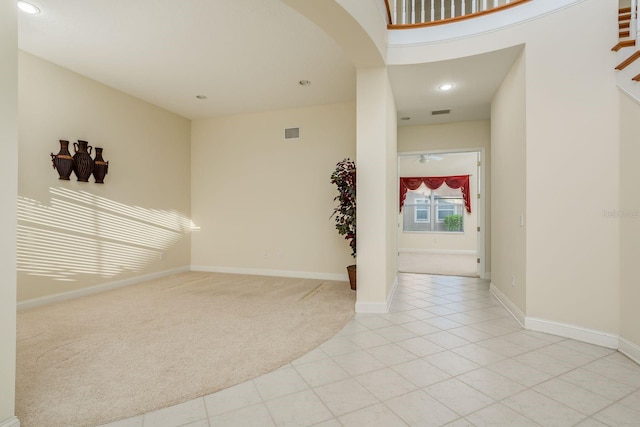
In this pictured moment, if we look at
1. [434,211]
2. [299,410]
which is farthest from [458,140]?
[299,410]

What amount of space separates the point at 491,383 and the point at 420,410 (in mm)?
626

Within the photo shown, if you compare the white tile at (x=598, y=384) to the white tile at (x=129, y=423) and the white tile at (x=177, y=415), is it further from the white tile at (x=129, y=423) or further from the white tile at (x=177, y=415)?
the white tile at (x=129, y=423)

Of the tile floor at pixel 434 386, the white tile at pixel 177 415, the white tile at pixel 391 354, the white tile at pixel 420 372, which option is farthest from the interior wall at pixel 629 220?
the white tile at pixel 177 415

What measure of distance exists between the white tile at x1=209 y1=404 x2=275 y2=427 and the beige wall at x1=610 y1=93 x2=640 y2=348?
109 inches

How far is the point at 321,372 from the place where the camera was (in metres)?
2.27

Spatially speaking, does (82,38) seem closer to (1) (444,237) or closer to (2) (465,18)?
(2) (465,18)

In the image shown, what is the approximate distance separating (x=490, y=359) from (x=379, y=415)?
3.91ft

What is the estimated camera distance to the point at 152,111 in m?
5.37

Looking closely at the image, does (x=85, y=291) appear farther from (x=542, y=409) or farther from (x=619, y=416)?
(x=619, y=416)

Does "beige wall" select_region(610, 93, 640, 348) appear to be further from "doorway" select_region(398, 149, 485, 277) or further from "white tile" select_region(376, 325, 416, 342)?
"doorway" select_region(398, 149, 485, 277)

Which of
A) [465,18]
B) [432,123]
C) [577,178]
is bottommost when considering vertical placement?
[577,178]

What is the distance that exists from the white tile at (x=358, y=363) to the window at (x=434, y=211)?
7.45m

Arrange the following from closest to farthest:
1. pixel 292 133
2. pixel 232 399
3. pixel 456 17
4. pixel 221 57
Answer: pixel 232 399, pixel 456 17, pixel 221 57, pixel 292 133

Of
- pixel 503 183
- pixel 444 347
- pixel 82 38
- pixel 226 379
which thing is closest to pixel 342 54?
pixel 503 183
